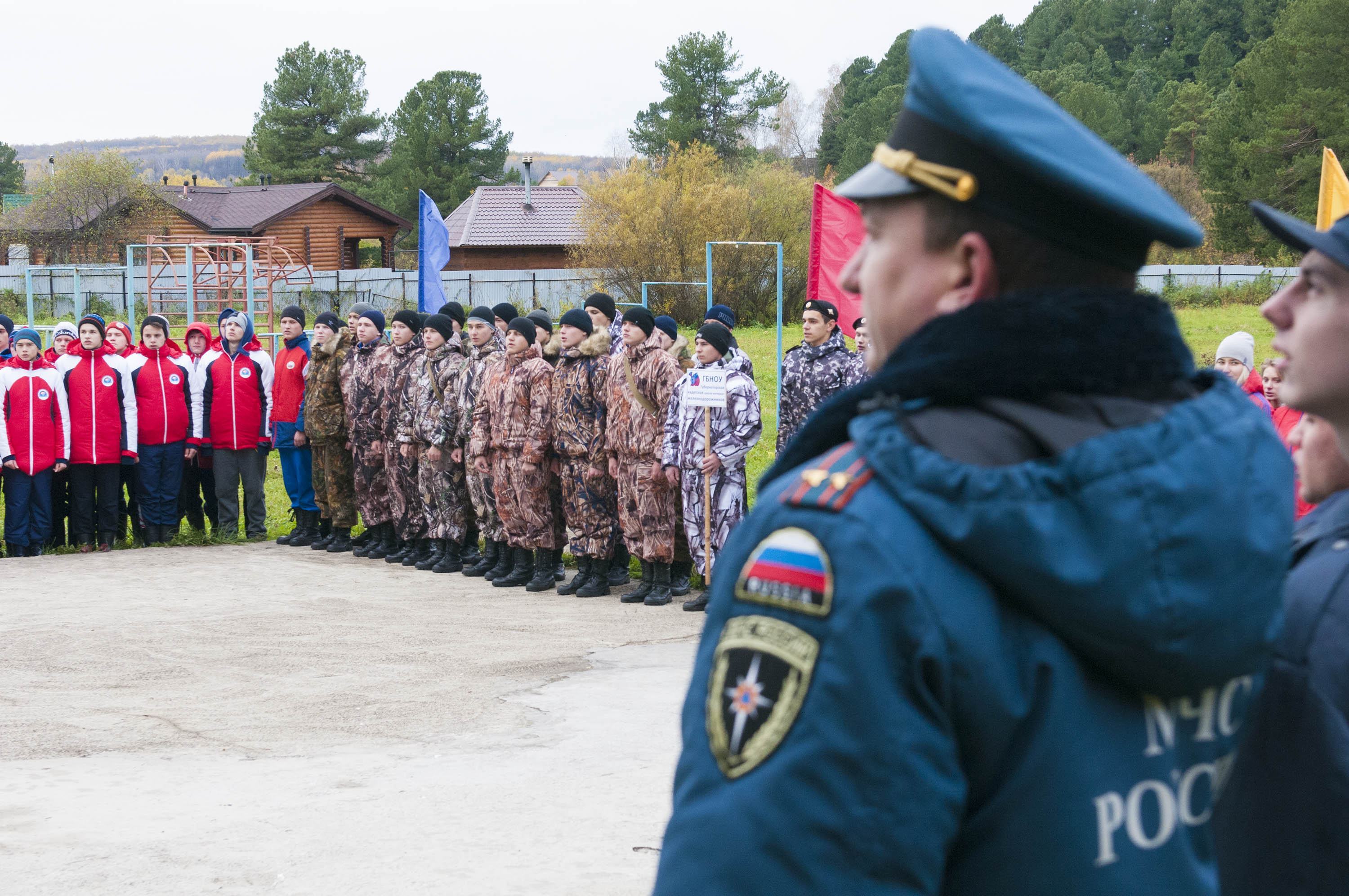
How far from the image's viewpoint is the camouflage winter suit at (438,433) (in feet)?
35.7

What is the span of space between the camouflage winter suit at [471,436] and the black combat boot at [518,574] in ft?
0.84

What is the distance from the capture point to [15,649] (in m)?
7.73

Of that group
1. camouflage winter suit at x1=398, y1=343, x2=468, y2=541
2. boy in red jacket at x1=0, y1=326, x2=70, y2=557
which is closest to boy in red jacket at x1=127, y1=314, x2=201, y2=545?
boy in red jacket at x1=0, y1=326, x2=70, y2=557

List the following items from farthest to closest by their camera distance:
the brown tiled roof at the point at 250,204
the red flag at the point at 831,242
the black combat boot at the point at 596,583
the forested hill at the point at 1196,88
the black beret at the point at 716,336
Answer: the brown tiled roof at the point at 250,204
the forested hill at the point at 1196,88
the red flag at the point at 831,242
the black combat boot at the point at 596,583
the black beret at the point at 716,336

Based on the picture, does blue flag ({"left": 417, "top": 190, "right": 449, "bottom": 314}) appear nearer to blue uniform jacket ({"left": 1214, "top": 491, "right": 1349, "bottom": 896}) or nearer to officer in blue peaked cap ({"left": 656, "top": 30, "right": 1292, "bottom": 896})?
blue uniform jacket ({"left": 1214, "top": 491, "right": 1349, "bottom": 896})

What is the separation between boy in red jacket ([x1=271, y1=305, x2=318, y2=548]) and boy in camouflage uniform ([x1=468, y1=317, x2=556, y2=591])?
9.17 feet

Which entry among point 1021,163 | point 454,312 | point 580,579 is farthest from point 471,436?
point 1021,163

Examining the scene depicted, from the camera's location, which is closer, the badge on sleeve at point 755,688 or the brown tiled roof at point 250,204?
the badge on sleeve at point 755,688

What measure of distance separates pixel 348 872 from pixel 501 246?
47848 millimetres

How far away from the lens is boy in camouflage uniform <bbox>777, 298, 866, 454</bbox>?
377 inches

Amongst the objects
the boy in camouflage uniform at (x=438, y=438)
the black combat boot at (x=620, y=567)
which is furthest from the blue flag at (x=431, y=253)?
the black combat boot at (x=620, y=567)

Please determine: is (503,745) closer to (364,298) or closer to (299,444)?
(299,444)

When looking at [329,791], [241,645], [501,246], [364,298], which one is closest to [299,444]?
[241,645]

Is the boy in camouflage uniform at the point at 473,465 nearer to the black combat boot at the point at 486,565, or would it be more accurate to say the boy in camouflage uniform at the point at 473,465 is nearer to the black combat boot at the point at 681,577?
the black combat boot at the point at 486,565
